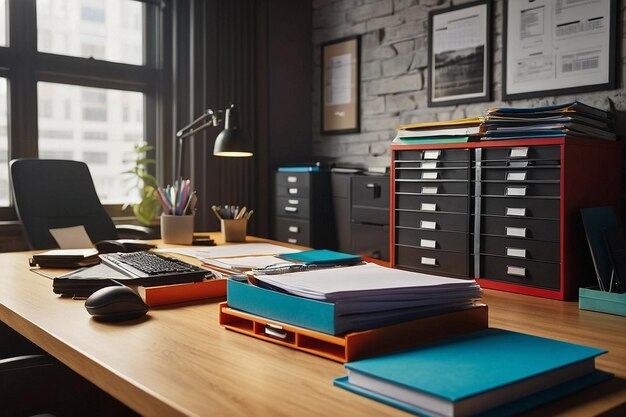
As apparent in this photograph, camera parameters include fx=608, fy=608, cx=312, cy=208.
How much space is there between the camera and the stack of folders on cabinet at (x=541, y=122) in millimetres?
1896

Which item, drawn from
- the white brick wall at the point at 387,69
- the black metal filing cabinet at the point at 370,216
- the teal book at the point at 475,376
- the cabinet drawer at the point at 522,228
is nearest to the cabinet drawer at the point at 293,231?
the black metal filing cabinet at the point at 370,216

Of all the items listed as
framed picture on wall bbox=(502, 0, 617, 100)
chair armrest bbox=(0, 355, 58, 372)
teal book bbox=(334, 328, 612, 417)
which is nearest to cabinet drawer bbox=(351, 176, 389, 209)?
framed picture on wall bbox=(502, 0, 617, 100)

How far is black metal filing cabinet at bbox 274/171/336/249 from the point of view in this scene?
3600mm

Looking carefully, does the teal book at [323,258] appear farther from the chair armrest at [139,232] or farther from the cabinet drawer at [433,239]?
the chair armrest at [139,232]

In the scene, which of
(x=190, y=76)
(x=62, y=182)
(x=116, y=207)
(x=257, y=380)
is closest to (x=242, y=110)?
(x=190, y=76)

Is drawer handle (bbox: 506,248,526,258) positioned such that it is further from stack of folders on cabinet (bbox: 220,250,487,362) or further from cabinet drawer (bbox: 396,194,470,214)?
stack of folders on cabinet (bbox: 220,250,487,362)

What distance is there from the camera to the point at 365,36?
3.91m

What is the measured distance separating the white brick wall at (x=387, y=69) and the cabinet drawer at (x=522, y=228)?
4.21ft

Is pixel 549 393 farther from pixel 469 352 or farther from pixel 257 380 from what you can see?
pixel 257 380

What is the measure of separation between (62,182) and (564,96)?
7.68 ft

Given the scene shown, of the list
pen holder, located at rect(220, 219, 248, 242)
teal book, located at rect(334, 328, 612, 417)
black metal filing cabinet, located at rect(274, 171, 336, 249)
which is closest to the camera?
teal book, located at rect(334, 328, 612, 417)

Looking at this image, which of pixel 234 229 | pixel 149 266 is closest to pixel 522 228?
pixel 234 229

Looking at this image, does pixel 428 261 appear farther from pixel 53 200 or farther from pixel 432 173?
pixel 53 200

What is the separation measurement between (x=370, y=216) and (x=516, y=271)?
4.73 feet
